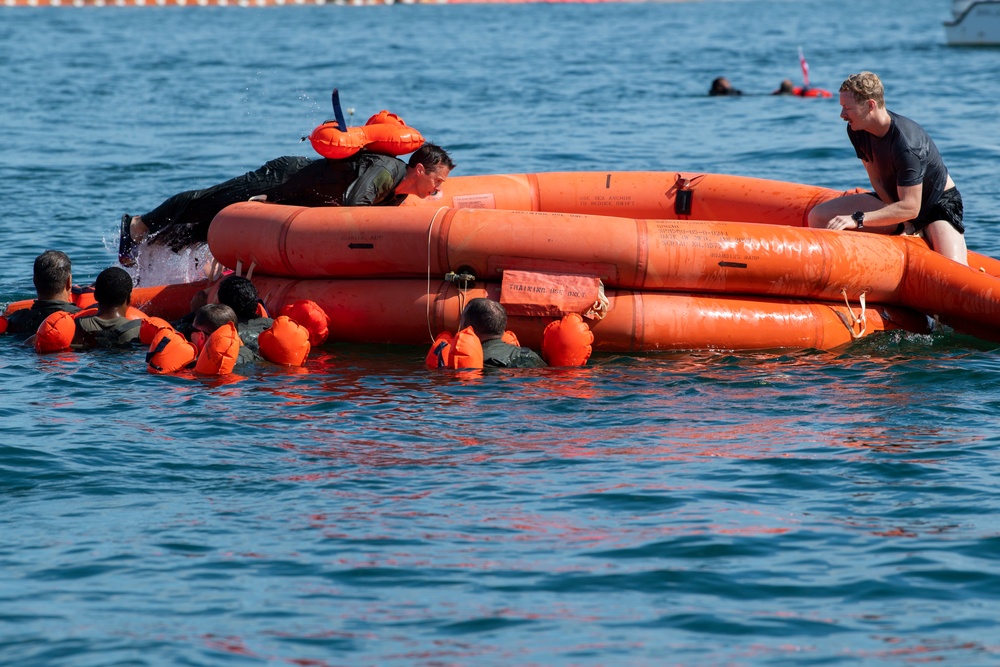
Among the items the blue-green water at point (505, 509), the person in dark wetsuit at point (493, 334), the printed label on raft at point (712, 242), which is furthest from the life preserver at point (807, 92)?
the person in dark wetsuit at point (493, 334)

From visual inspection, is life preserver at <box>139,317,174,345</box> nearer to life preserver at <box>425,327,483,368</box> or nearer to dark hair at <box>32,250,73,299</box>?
dark hair at <box>32,250,73,299</box>

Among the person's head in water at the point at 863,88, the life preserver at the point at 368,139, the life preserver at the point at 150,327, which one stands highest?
the person's head in water at the point at 863,88

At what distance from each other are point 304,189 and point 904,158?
160 inches

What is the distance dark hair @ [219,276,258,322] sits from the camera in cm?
825

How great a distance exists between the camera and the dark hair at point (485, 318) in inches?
309

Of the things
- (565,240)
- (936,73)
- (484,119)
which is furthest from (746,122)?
(565,240)

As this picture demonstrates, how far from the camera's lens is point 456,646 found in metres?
4.59

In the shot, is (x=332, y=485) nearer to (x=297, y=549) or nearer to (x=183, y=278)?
(x=297, y=549)

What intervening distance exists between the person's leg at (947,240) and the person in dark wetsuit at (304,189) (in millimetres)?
3251

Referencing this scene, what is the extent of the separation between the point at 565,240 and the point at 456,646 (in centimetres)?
394

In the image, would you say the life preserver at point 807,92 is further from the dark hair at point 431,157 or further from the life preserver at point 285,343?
the life preserver at point 285,343

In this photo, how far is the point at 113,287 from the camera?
27.3 ft

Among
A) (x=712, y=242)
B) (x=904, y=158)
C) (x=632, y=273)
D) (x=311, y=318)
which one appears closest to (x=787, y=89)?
(x=904, y=158)

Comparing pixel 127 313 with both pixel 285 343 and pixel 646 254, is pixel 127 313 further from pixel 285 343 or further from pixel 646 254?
pixel 646 254
